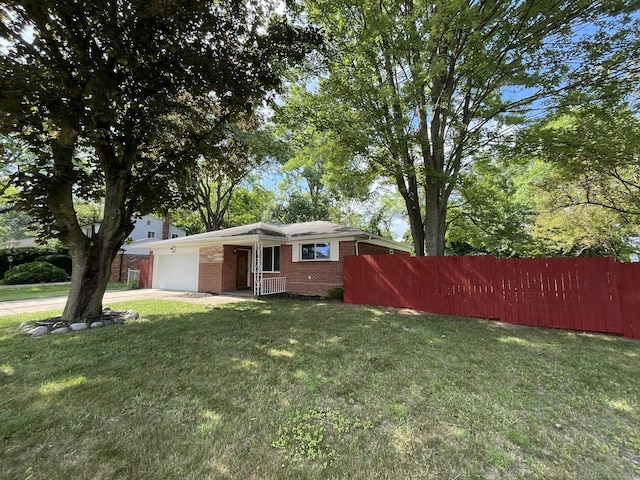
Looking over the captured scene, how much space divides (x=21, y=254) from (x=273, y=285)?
2000 cm

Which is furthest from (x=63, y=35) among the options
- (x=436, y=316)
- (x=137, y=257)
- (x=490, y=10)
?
(x=137, y=257)

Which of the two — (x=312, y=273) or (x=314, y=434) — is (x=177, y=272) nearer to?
(x=312, y=273)

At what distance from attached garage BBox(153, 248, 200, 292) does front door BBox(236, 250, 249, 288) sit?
6.98 feet

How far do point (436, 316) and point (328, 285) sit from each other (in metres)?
4.76

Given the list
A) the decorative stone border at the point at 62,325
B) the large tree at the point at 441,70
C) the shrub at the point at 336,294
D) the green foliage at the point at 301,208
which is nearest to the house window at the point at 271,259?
the shrub at the point at 336,294

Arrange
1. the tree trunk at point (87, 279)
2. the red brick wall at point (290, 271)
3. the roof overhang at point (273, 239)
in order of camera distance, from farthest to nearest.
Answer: the red brick wall at point (290, 271)
the roof overhang at point (273, 239)
the tree trunk at point (87, 279)

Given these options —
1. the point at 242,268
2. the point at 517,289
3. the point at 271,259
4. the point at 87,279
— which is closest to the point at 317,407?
the point at 517,289

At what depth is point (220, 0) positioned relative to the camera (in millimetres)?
5727

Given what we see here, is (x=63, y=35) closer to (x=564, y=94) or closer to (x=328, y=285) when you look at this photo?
(x=328, y=285)

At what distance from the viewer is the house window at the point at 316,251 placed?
1197 centimetres

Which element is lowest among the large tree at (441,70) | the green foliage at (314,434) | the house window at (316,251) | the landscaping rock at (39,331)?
the green foliage at (314,434)

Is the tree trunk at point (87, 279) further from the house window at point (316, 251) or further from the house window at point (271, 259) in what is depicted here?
the house window at point (271, 259)

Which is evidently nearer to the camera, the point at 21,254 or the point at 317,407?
the point at 317,407

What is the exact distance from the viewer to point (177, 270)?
15789 millimetres
